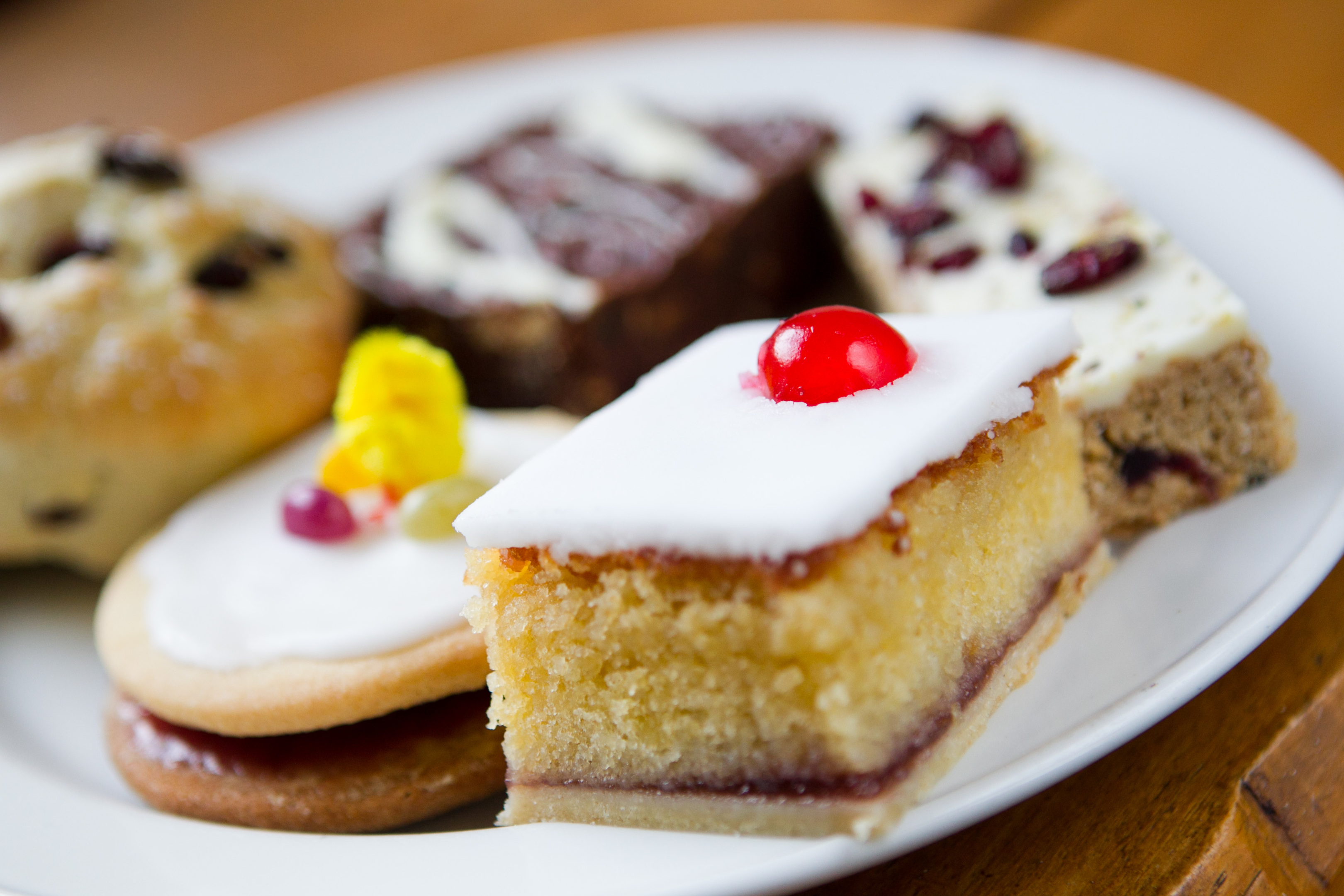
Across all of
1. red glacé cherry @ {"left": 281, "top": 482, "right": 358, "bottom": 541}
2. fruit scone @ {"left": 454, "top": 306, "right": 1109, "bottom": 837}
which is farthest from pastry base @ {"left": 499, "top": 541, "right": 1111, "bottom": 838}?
red glacé cherry @ {"left": 281, "top": 482, "right": 358, "bottom": 541}

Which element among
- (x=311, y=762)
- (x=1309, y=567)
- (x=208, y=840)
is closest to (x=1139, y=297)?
(x=1309, y=567)

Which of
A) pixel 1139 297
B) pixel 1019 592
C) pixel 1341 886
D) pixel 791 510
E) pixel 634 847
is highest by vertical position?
pixel 791 510

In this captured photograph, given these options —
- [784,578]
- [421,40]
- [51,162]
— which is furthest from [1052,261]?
[421,40]

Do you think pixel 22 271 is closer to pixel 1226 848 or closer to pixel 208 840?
pixel 208 840

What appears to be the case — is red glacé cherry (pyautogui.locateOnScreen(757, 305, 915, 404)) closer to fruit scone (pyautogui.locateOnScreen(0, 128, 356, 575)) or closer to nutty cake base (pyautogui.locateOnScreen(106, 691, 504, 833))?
nutty cake base (pyautogui.locateOnScreen(106, 691, 504, 833))

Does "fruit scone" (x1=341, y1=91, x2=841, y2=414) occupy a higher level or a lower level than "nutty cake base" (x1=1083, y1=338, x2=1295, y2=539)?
lower

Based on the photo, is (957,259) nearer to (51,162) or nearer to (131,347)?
(131,347)
